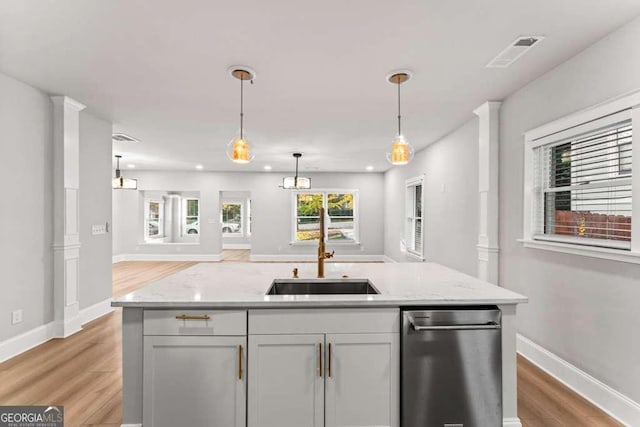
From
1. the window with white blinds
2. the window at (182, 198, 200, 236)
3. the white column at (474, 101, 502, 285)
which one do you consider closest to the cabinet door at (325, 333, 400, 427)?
the window with white blinds

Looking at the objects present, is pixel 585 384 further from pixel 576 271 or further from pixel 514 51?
pixel 514 51

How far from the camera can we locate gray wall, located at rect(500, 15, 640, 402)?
2098 millimetres

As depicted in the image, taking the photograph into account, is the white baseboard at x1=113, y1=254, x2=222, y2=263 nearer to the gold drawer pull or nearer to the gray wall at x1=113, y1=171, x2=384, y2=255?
the gray wall at x1=113, y1=171, x2=384, y2=255

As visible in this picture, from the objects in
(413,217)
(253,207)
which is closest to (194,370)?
(413,217)

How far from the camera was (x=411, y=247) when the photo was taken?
23.1 feet

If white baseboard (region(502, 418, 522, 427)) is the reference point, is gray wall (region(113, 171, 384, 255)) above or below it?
above

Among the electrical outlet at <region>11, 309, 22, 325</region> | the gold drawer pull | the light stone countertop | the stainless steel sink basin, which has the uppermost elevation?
the light stone countertop

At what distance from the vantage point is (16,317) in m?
3.07

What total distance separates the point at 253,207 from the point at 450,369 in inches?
310

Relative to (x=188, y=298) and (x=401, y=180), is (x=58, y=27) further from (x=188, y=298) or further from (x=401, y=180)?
(x=401, y=180)

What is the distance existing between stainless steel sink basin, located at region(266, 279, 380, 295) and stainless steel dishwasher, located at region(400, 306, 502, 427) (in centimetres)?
56

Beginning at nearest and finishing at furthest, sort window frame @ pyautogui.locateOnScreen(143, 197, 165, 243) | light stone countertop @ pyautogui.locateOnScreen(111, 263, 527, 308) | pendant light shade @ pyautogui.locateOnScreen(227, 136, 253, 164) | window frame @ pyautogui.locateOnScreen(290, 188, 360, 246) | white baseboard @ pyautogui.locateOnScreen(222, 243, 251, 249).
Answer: light stone countertop @ pyautogui.locateOnScreen(111, 263, 527, 308) < pendant light shade @ pyautogui.locateOnScreen(227, 136, 253, 164) < window frame @ pyautogui.locateOnScreen(290, 188, 360, 246) < window frame @ pyautogui.locateOnScreen(143, 197, 165, 243) < white baseboard @ pyautogui.locateOnScreen(222, 243, 251, 249)

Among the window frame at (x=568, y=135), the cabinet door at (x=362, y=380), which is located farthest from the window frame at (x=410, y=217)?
the cabinet door at (x=362, y=380)

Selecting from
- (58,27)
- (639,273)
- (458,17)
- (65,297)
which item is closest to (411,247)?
(639,273)
